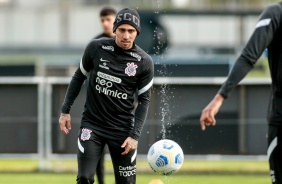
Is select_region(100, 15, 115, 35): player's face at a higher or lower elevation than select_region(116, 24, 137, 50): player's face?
higher

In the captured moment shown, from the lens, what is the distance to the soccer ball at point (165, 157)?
9.66m

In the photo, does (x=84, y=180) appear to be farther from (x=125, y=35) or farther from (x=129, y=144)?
(x=125, y=35)

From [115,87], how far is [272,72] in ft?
8.46

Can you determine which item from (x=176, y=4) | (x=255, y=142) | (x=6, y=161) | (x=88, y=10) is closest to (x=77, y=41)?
(x=88, y=10)

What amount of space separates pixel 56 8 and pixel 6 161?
35998 mm

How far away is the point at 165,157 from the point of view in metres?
9.66

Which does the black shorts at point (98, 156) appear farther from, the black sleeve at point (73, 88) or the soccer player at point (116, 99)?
the black sleeve at point (73, 88)

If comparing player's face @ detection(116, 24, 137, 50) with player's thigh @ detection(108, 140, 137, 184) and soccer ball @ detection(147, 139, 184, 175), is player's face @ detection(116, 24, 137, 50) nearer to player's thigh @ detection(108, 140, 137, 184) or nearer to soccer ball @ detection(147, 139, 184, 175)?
player's thigh @ detection(108, 140, 137, 184)

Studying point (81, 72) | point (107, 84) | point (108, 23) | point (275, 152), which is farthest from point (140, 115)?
point (108, 23)

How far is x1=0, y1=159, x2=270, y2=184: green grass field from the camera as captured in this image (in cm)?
1533

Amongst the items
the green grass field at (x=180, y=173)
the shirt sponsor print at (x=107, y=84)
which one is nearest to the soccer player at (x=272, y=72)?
the shirt sponsor print at (x=107, y=84)

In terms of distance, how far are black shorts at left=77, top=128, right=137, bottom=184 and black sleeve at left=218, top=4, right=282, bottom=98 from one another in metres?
3.00

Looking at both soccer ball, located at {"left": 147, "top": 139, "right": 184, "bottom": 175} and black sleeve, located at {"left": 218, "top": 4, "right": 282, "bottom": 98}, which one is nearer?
black sleeve, located at {"left": 218, "top": 4, "right": 282, "bottom": 98}

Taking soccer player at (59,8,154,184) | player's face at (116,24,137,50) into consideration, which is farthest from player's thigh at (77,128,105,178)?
player's face at (116,24,137,50)
